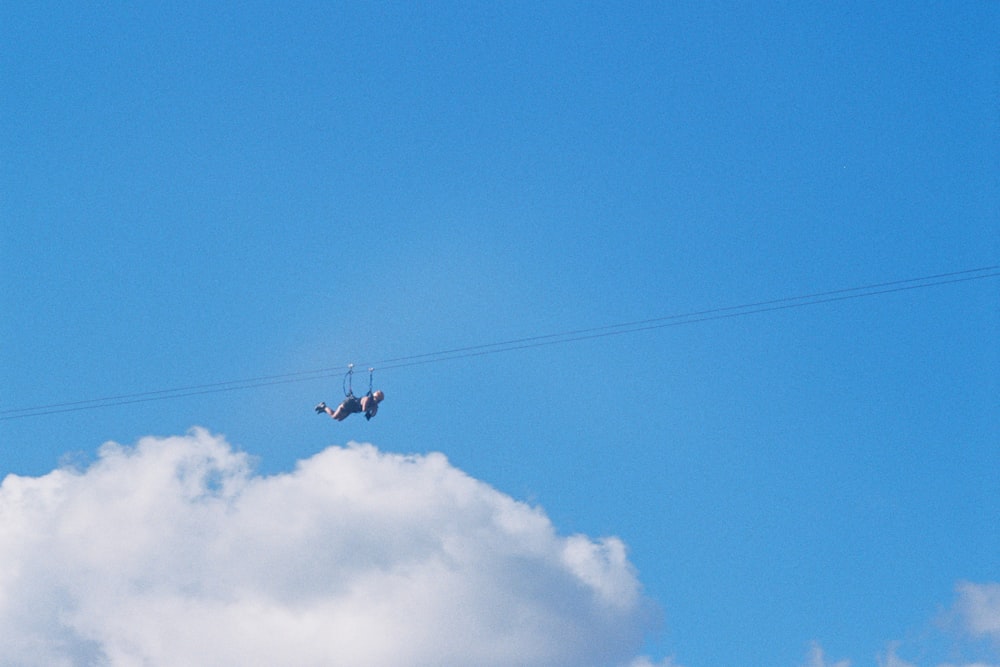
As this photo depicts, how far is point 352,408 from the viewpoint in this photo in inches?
2386
